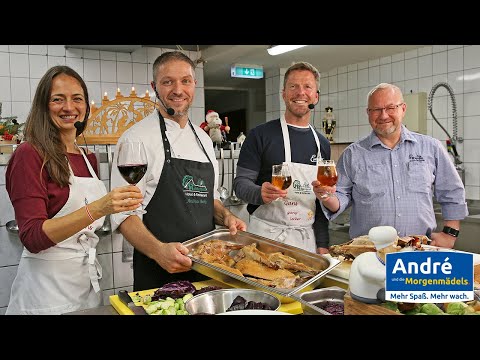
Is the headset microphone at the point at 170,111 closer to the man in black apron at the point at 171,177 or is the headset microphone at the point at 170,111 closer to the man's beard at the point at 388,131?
the man in black apron at the point at 171,177

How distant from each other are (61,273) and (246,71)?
3092mm

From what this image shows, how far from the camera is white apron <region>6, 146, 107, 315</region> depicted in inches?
47.9

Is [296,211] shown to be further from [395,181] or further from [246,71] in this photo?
[246,71]

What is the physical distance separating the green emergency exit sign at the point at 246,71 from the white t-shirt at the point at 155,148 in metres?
→ 2.55

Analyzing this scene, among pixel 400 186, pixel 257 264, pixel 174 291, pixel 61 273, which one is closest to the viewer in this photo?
pixel 174 291

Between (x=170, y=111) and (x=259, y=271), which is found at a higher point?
(x=170, y=111)

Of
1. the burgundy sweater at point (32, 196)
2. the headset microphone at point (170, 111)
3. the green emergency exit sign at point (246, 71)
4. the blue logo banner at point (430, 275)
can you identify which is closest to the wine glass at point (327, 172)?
the headset microphone at point (170, 111)

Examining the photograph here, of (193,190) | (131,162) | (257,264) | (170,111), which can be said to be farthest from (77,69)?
(257,264)

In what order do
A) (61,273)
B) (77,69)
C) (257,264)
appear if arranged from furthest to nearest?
(77,69), (61,273), (257,264)

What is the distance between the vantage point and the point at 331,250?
1.25 m

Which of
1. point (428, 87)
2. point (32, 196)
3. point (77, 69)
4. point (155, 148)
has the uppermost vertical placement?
point (77, 69)

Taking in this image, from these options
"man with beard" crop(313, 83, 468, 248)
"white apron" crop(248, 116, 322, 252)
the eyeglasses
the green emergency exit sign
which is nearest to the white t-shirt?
"white apron" crop(248, 116, 322, 252)

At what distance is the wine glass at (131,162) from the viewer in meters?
0.97

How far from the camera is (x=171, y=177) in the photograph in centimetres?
128
